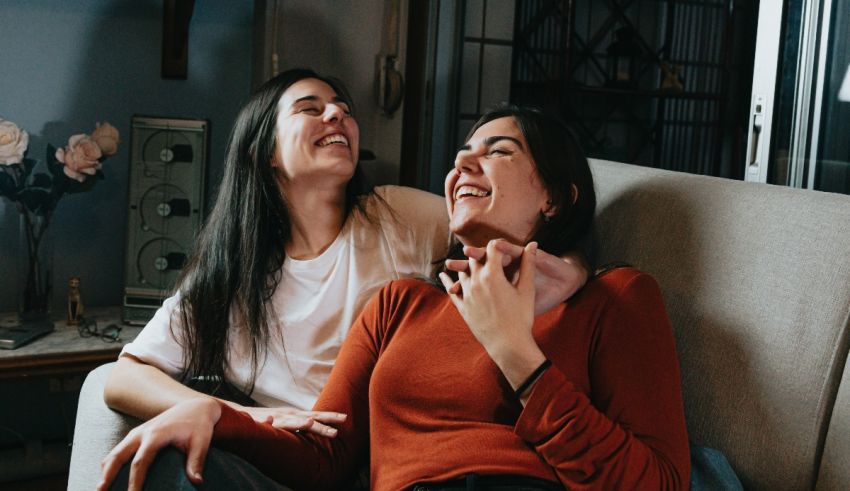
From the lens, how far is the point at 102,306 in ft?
8.79

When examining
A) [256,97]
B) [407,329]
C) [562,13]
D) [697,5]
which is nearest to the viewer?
[407,329]

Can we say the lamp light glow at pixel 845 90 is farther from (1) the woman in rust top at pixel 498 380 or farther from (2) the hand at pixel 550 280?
(2) the hand at pixel 550 280

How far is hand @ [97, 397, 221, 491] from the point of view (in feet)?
3.82

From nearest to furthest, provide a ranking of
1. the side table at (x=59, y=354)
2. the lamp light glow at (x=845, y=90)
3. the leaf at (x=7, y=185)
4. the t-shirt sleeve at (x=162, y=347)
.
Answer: the t-shirt sleeve at (x=162, y=347), the lamp light glow at (x=845, y=90), the side table at (x=59, y=354), the leaf at (x=7, y=185)

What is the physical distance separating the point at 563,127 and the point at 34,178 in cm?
149

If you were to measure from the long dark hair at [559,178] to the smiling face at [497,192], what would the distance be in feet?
0.04

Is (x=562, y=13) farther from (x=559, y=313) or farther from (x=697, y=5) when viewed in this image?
(x=559, y=313)

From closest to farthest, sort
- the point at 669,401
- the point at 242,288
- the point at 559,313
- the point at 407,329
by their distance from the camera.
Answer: the point at 669,401, the point at 559,313, the point at 407,329, the point at 242,288

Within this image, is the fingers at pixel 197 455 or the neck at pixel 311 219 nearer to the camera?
the fingers at pixel 197 455

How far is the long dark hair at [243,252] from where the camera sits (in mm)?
1707

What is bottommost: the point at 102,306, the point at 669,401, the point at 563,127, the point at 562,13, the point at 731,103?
the point at 102,306

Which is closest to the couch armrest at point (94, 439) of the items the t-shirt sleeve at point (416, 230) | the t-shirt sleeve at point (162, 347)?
the t-shirt sleeve at point (162, 347)

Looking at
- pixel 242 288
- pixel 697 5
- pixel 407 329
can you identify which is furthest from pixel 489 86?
pixel 407 329

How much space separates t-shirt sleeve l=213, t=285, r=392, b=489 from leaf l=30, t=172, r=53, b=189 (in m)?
1.23
